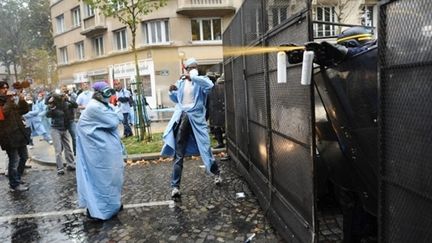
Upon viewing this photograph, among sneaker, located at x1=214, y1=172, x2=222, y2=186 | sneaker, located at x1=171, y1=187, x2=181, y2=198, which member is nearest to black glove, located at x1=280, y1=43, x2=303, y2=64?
sneaker, located at x1=171, y1=187, x2=181, y2=198

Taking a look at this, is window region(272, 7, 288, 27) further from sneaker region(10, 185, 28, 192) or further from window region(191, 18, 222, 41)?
window region(191, 18, 222, 41)

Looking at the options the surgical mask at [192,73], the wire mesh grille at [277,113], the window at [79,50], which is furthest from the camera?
the window at [79,50]

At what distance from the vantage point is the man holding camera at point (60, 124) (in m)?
8.38

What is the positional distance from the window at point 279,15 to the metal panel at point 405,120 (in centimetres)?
142

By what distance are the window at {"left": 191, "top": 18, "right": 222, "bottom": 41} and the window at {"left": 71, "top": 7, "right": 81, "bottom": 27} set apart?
12490 millimetres

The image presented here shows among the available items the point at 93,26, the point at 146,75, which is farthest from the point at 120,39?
the point at 146,75

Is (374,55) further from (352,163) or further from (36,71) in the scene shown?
(36,71)

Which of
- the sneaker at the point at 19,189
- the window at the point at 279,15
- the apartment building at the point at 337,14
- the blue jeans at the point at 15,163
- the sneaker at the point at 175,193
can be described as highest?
the apartment building at the point at 337,14

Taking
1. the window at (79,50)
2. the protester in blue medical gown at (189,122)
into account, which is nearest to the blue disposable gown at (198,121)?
the protester in blue medical gown at (189,122)

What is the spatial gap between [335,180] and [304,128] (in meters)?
0.89

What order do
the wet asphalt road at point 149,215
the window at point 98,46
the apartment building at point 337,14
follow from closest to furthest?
the wet asphalt road at point 149,215, the apartment building at point 337,14, the window at point 98,46

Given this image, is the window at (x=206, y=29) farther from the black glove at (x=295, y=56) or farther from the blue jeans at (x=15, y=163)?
the black glove at (x=295, y=56)

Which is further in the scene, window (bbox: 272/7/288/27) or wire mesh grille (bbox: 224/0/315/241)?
window (bbox: 272/7/288/27)

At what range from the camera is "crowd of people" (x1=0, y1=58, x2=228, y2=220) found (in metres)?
5.10
